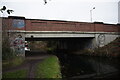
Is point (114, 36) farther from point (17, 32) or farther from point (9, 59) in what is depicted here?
point (9, 59)

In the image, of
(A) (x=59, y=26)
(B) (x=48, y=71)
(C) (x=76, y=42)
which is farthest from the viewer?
(C) (x=76, y=42)

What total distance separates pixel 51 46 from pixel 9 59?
33607 mm

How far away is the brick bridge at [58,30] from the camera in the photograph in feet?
59.5

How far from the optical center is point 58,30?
22.5 m

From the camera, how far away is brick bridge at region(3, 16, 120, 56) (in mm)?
18138

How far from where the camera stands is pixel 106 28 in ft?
89.9

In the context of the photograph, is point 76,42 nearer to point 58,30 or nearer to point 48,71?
point 58,30

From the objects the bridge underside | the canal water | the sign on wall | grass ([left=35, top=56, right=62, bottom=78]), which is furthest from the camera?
the bridge underside

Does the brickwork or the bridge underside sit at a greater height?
the brickwork

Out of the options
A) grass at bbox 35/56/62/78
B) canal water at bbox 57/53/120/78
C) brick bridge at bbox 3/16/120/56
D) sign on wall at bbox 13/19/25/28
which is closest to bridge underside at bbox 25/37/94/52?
brick bridge at bbox 3/16/120/56

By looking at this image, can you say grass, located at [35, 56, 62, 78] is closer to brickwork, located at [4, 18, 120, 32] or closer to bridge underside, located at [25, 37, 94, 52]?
brickwork, located at [4, 18, 120, 32]

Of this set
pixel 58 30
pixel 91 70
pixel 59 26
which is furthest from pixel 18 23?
pixel 91 70

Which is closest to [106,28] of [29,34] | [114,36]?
[114,36]

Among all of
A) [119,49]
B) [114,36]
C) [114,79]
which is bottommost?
[114,79]
